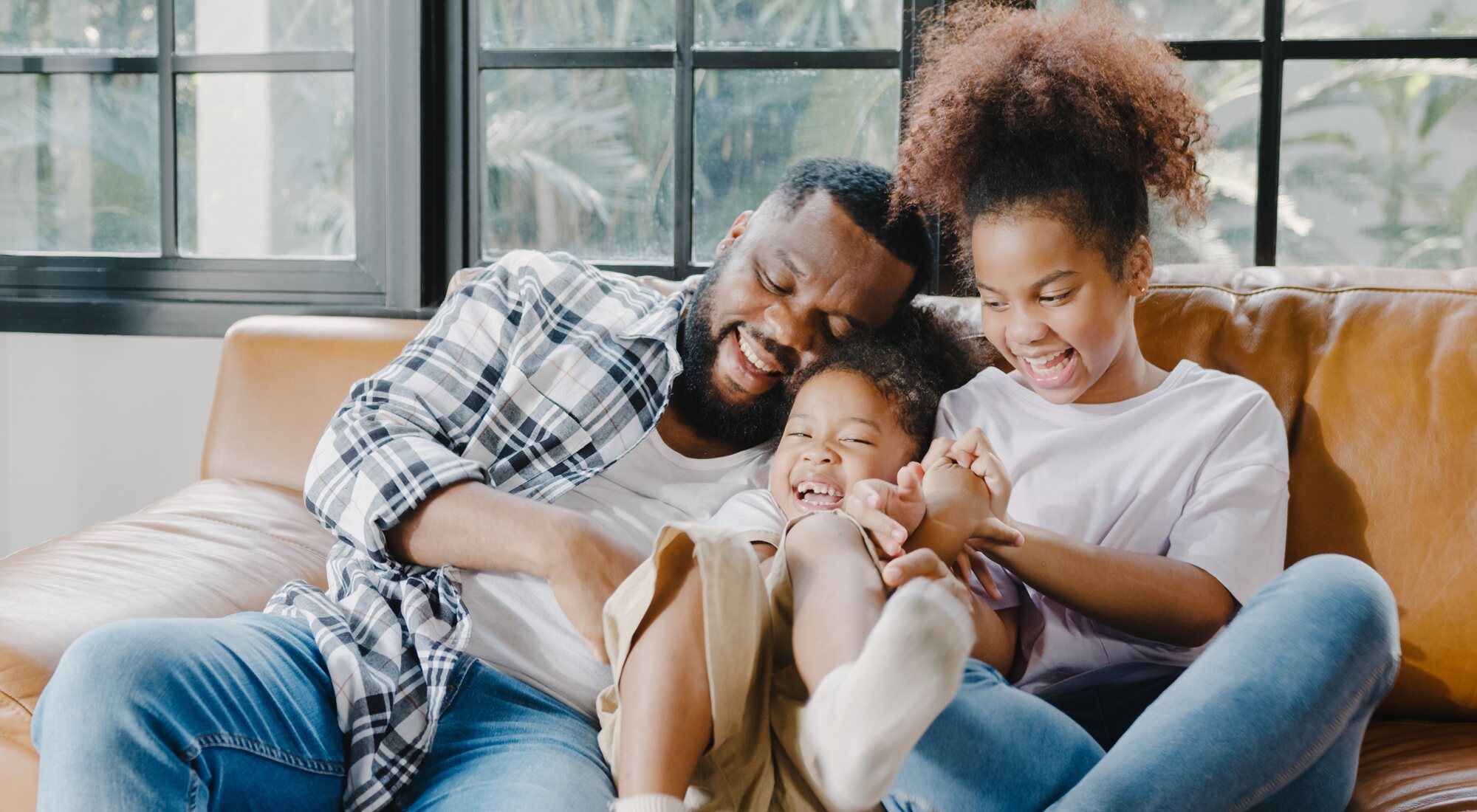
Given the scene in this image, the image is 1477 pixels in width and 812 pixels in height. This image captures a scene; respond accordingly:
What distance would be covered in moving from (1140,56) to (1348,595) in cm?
77

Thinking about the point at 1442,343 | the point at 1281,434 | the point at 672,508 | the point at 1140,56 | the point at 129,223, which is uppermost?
the point at 1140,56

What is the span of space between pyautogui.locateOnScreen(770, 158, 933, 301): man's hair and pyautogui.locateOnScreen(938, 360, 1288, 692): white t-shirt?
287mm

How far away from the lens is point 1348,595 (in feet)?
3.05

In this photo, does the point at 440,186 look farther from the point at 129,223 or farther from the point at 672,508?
the point at 672,508

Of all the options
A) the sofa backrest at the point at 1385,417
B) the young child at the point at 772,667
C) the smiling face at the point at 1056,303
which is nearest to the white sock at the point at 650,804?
the young child at the point at 772,667

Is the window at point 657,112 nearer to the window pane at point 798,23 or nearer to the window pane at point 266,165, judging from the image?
the window pane at point 798,23

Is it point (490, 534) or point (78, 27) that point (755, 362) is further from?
point (78, 27)

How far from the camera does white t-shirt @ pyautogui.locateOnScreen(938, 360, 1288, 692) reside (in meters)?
1.20

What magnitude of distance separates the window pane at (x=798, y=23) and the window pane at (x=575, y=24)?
0.10 m

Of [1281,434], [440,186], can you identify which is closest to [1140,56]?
[1281,434]

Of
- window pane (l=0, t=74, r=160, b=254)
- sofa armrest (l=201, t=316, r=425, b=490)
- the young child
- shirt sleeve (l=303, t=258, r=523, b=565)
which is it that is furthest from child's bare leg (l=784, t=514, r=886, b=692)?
window pane (l=0, t=74, r=160, b=254)

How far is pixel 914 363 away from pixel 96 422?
1.88 metres

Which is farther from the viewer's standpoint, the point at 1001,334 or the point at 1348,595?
the point at 1001,334

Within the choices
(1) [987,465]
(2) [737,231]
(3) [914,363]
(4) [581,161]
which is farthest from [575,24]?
(1) [987,465]
